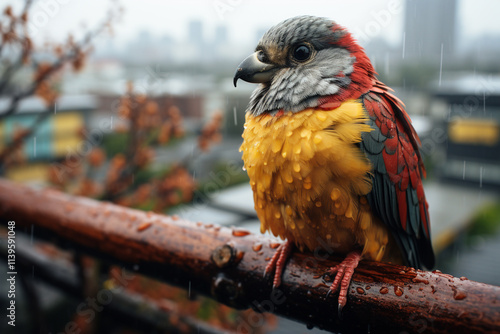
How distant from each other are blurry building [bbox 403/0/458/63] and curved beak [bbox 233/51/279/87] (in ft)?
2.91

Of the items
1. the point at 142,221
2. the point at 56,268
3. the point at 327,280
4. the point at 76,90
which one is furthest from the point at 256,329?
the point at 76,90

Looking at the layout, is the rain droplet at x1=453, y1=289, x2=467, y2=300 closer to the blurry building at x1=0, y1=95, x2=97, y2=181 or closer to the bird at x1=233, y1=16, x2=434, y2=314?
the bird at x1=233, y1=16, x2=434, y2=314

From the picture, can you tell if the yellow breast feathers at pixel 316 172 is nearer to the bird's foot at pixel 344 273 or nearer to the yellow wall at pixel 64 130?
the bird's foot at pixel 344 273

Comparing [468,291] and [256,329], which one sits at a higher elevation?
[468,291]

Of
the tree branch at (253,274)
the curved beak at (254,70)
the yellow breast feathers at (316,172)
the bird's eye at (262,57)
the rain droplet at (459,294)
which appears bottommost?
the tree branch at (253,274)

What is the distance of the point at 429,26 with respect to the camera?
7.45ft

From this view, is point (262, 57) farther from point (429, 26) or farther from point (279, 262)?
point (429, 26)

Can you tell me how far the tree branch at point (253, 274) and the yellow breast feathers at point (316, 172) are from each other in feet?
0.34

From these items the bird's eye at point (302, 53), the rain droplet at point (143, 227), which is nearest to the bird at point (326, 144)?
the bird's eye at point (302, 53)

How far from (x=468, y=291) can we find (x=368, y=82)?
57 cm

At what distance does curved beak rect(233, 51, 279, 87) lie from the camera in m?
1.00

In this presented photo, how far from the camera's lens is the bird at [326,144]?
945 millimetres

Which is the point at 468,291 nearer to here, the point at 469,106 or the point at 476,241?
the point at 469,106

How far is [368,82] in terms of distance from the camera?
101 centimetres
